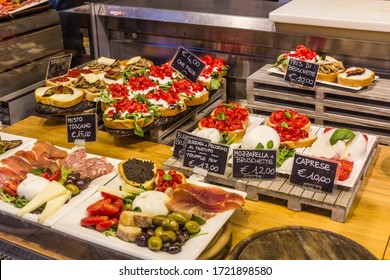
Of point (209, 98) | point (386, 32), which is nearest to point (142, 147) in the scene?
point (209, 98)

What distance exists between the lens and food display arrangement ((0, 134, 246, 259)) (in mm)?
2479

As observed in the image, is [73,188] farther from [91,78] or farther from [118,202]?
[91,78]

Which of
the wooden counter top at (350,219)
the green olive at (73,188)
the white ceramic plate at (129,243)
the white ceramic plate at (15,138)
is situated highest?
the green olive at (73,188)

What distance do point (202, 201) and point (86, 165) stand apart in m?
0.84

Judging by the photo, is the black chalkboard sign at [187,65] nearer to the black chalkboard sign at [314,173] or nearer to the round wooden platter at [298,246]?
the black chalkboard sign at [314,173]

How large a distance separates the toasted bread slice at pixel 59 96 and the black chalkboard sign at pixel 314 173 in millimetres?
1987

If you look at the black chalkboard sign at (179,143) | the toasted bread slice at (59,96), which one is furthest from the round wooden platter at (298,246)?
the toasted bread slice at (59,96)

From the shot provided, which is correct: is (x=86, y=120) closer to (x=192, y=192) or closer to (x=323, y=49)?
(x=192, y=192)

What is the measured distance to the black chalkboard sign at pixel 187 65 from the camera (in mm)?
Result: 4252

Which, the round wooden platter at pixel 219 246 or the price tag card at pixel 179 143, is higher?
the price tag card at pixel 179 143

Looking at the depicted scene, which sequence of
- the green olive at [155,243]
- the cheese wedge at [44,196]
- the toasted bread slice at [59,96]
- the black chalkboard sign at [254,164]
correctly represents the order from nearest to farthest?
the green olive at [155,243]
the cheese wedge at [44,196]
the black chalkboard sign at [254,164]
the toasted bread slice at [59,96]

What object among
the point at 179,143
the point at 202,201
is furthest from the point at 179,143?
the point at 202,201

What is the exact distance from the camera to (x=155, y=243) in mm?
2402

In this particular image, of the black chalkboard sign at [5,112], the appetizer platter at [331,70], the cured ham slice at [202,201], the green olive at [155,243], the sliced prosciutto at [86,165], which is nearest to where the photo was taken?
the green olive at [155,243]
